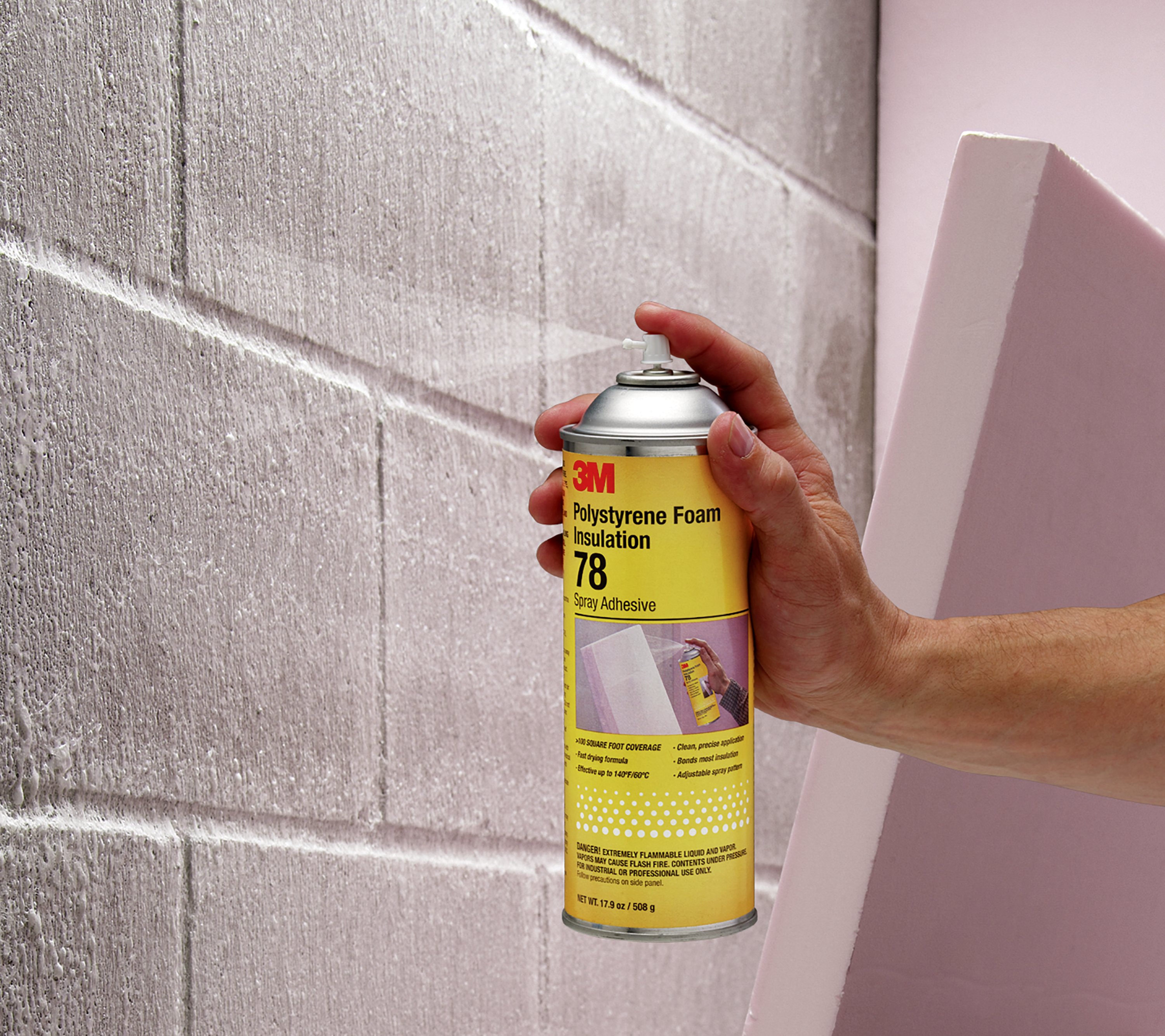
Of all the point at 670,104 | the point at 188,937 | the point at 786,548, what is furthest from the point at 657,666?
the point at 670,104

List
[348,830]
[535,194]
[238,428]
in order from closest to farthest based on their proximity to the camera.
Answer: [238,428], [348,830], [535,194]

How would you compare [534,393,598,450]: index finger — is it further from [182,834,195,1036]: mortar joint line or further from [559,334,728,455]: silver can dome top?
[182,834,195,1036]: mortar joint line

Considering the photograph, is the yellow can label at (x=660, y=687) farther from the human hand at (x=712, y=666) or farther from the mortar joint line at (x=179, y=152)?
the mortar joint line at (x=179, y=152)

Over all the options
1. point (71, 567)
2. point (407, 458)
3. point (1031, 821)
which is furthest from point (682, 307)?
point (71, 567)

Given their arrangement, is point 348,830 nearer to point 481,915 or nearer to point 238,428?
point 481,915

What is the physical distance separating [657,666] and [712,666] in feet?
0.14

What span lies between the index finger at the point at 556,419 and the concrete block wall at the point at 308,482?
222 mm

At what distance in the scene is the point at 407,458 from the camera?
137 cm

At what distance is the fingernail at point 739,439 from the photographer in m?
0.91

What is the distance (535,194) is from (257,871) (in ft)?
2.82

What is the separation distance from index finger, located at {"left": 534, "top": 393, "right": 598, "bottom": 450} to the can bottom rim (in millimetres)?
420

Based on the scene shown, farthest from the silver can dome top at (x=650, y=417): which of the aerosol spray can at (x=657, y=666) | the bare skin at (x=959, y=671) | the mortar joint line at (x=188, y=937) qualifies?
the mortar joint line at (x=188, y=937)

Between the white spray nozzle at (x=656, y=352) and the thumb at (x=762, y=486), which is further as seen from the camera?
the white spray nozzle at (x=656, y=352)

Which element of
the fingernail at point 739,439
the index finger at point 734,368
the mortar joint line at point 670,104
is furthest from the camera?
the mortar joint line at point 670,104
